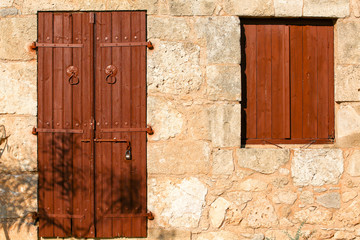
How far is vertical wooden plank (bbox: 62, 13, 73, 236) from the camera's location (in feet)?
12.2

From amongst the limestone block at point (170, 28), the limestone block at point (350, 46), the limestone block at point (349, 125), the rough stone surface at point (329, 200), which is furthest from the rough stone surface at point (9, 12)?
the rough stone surface at point (329, 200)

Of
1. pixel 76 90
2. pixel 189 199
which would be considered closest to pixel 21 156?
pixel 76 90

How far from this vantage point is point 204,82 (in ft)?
12.1

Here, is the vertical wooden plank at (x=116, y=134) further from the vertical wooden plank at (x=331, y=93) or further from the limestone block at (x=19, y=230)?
the vertical wooden plank at (x=331, y=93)

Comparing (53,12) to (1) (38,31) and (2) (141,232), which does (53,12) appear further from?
(2) (141,232)

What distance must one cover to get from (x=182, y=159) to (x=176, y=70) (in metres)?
0.87

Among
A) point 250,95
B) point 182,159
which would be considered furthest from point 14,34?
point 250,95

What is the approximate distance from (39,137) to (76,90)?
0.59 m

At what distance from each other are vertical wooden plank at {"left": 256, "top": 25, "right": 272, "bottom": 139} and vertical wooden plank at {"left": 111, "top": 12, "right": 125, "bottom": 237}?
1.39m

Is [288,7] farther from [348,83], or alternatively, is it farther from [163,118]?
[163,118]

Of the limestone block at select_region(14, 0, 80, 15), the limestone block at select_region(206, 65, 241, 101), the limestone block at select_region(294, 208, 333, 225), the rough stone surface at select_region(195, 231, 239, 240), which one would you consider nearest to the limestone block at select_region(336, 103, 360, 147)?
the limestone block at select_region(294, 208, 333, 225)

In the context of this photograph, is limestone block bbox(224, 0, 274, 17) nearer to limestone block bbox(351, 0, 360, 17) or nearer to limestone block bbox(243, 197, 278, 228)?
limestone block bbox(351, 0, 360, 17)

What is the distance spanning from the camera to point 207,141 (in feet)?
12.1

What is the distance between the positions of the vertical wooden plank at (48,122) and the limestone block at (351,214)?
2805 millimetres
